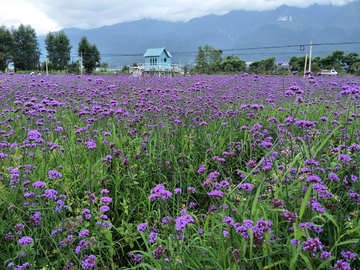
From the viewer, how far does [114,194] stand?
295 centimetres

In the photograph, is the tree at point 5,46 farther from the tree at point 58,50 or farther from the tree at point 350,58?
the tree at point 350,58

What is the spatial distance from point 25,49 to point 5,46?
20.6ft

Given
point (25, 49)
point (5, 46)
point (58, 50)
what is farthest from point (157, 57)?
point (5, 46)

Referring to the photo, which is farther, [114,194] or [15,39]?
[15,39]

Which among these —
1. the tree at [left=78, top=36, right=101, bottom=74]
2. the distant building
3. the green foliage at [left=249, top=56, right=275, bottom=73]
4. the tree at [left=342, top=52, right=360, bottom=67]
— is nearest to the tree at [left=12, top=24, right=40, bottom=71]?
the tree at [left=78, top=36, right=101, bottom=74]

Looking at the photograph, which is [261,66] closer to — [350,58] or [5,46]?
[350,58]

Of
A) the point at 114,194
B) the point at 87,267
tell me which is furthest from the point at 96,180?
the point at 87,267

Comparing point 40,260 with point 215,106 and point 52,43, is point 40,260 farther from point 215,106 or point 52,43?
point 52,43

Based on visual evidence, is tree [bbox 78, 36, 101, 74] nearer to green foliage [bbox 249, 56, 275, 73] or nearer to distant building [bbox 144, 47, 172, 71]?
distant building [bbox 144, 47, 172, 71]

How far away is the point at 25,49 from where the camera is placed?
56750 mm

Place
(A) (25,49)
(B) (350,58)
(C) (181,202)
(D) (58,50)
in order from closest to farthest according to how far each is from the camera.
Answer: (C) (181,202), (B) (350,58), (D) (58,50), (A) (25,49)

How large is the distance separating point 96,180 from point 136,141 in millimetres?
1006

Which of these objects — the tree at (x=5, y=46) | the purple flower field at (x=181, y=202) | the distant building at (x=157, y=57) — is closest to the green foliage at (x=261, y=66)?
the purple flower field at (x=181, y=202)

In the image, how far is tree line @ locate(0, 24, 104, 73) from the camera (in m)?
52.7
